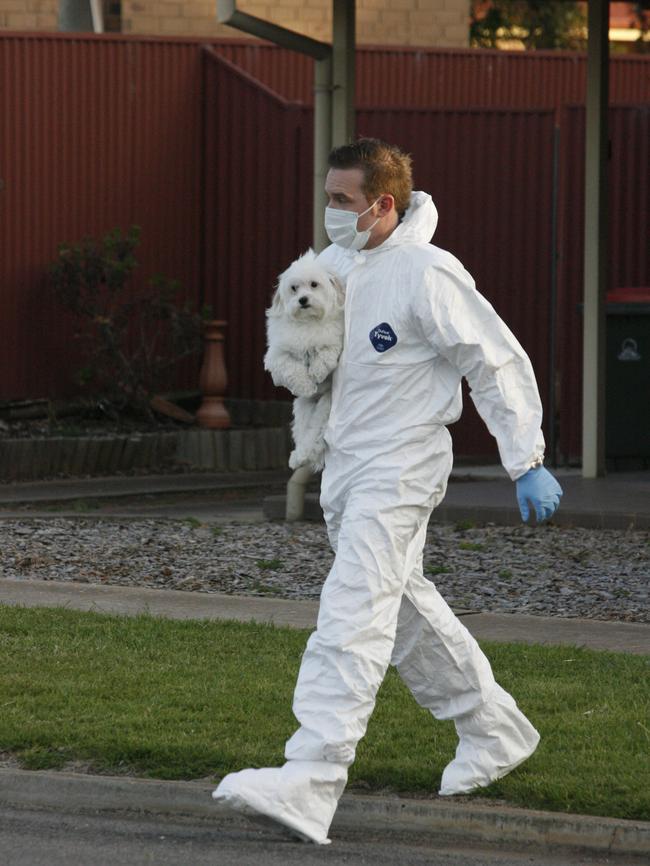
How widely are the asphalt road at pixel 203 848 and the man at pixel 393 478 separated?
0.13 meters

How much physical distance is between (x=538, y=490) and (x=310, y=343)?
80cm

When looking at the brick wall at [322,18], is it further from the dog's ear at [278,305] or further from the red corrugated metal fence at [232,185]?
the dog's ear at [278,305]

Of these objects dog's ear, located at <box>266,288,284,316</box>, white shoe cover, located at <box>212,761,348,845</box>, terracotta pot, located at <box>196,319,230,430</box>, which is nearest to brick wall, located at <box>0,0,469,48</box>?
terracotta pot, located at <box>196,319,230,430</box>

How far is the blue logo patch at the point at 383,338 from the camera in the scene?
17.5 ft

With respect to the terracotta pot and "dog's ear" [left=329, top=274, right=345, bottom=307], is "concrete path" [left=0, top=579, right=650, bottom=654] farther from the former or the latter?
the terracotta pot

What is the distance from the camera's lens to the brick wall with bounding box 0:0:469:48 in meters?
21.3

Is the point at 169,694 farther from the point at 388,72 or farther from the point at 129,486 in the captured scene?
the point at 388,72

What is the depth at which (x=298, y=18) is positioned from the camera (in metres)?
21.3

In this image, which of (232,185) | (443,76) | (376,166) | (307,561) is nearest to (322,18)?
(443,76)

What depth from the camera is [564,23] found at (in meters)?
31.8

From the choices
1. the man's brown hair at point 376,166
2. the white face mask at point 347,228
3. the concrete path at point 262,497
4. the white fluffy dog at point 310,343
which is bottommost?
the concrete path at point 262,497

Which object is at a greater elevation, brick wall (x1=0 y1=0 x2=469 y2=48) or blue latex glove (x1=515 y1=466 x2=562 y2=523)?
brick wall (x1=0 y1=0 x2=469 y2=48)

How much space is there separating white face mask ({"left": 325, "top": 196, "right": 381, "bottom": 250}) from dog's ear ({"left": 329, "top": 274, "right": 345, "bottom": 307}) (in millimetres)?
111

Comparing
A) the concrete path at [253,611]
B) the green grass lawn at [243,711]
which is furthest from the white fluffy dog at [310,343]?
the concrete path at [253,611]
